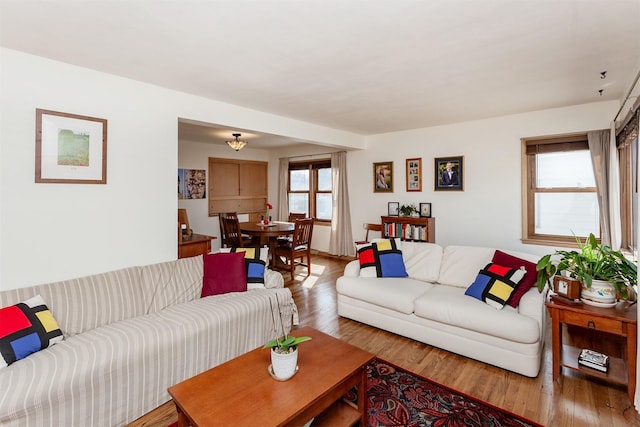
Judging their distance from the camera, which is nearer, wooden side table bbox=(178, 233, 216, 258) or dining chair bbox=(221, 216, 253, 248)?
wooden side table bbox=(178, 233, 216, 258)

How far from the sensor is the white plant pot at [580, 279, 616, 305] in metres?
2.10

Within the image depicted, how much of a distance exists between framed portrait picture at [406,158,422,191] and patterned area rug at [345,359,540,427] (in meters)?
3.47

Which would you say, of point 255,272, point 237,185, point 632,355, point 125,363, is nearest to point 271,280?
point 255,272

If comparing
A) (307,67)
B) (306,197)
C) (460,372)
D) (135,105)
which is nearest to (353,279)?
(460,372)

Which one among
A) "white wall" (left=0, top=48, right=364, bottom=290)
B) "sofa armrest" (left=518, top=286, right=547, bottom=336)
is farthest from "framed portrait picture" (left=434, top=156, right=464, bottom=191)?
"white wall" (left=0, top=48, right=364, bottom=290)

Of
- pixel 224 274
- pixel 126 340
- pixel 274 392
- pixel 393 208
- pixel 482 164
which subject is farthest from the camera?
pixel 393 208

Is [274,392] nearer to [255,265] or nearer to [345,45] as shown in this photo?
[255,265]

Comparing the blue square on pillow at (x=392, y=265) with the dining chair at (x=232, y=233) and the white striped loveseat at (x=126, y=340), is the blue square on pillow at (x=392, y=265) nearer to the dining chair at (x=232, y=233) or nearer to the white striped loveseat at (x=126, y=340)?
the white striped loveseat at (x=126, y=340)

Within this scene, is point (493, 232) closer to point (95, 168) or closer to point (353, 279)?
point (353, 279)

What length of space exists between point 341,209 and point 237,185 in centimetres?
238

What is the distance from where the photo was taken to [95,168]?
8.58 ft

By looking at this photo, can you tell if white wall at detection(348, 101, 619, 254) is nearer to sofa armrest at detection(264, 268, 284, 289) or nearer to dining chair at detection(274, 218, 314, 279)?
dining chair at detection(274, 218, 314, 279)

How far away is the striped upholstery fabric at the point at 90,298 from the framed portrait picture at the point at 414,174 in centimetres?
418

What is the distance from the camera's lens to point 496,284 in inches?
103
